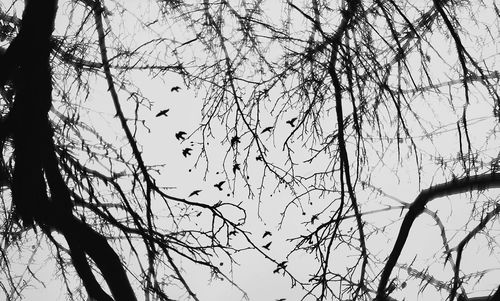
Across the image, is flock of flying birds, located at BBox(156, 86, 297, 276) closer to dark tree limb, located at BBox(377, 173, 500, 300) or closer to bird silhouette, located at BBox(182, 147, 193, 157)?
bird silhouette, located at BBox(182, 147, 193, 157)

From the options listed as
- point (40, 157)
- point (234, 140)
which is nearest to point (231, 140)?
point (234, 140)

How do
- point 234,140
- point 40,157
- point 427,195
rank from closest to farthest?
point 40,157, point 234,140, point 427,195

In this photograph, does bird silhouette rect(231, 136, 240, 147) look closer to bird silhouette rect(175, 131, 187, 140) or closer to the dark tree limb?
bird silhouette rect(175, 131, 187, 140)

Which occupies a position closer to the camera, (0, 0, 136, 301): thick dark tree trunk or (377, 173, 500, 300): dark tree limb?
(0, 0, 136, 301): thick dark tree trunk

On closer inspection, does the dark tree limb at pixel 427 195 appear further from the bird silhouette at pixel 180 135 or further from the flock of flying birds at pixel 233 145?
the bird silhouette at pixel 180 135

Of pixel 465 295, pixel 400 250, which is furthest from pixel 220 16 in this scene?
pixel 465 295

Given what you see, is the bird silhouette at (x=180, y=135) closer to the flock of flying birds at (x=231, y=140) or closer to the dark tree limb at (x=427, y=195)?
the flock of flying birds at (x=231, y=140)

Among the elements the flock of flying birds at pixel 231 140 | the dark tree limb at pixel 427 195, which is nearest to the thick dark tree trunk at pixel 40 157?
the flock of flying birds at pixel 231 140

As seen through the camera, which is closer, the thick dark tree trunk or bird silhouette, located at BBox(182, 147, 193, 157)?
the thick dark tree trunk

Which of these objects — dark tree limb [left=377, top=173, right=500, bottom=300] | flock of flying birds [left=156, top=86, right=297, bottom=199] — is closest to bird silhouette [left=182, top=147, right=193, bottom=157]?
flock of flying birds [left=156, top=86, right=297, bottom=199]

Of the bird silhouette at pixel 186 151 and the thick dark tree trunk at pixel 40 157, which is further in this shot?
the bird silhouette at pixel 186 151

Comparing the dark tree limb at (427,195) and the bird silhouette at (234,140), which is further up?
the bird silhouette at (234,140)

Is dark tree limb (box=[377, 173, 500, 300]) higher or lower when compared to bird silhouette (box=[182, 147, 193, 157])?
lower

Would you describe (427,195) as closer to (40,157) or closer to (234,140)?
(234,140)
